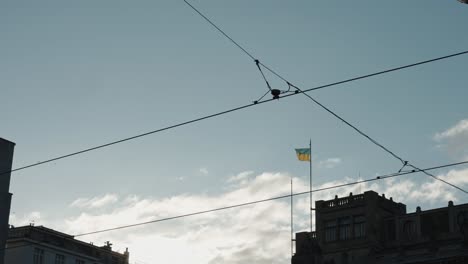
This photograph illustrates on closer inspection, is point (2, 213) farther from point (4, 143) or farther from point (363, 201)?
point (363, 201)

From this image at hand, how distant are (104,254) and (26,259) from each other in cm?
1390

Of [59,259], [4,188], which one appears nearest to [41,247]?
[59,259]

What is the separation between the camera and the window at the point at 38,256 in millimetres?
85625

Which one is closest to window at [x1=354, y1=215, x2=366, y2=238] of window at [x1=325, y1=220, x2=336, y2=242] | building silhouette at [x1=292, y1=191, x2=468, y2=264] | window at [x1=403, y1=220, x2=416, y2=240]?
building silhouette at [x1=292, y1=191, x2=468, y2=264]

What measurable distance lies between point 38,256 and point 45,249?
126cm

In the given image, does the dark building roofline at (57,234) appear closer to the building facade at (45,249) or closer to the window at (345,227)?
the building facade at (45,249)

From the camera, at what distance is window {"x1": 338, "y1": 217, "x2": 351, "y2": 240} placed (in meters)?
79.1

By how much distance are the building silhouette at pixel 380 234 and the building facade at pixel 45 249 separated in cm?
2484

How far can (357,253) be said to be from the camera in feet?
254

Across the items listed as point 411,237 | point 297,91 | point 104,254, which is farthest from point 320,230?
point 297,91

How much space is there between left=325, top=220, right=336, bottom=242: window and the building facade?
82.7ft

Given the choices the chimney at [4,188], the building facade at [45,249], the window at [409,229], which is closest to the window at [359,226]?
the window at [409,229]

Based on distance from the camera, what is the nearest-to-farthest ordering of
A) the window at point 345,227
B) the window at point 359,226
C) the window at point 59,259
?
the window at point 359,226 → the window at point 345,227 → the window at point 59,259

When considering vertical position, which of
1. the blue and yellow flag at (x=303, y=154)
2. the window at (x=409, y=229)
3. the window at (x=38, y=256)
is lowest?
the window at (x=38, y=256)
